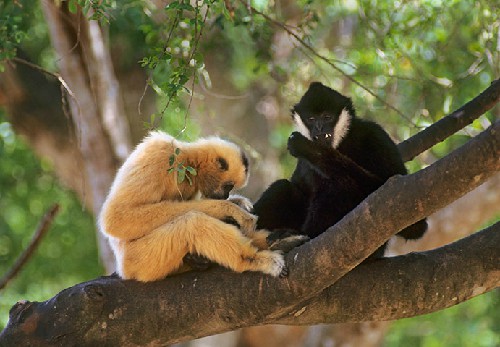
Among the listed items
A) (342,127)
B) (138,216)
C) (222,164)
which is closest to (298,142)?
(342,127)

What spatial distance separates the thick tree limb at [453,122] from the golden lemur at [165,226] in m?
1.32

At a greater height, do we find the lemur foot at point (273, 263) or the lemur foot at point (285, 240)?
the lemur foot at point (285, 240)

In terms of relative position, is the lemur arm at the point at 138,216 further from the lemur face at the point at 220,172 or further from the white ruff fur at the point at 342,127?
the white ruff fur at the point at 342,127

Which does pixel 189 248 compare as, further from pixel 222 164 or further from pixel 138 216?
pixel 222 164

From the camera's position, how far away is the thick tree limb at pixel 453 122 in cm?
448

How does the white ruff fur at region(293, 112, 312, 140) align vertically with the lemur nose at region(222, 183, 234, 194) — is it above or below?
above

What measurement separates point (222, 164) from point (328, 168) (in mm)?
917

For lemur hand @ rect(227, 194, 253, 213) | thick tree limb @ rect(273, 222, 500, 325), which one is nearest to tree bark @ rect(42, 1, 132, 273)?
lemur hand @ rect(227, 194, 253, 213)

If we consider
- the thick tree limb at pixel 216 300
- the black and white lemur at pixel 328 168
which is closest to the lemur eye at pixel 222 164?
the black and white lemur at pixel 328 168

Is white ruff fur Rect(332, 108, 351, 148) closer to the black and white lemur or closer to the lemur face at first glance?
the black and white lemur

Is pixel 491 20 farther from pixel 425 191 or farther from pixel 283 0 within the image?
pixel 283 0

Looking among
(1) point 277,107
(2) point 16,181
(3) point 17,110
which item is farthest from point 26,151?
(1) point 277,107

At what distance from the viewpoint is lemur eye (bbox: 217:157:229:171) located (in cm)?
551

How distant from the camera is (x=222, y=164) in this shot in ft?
18.1
